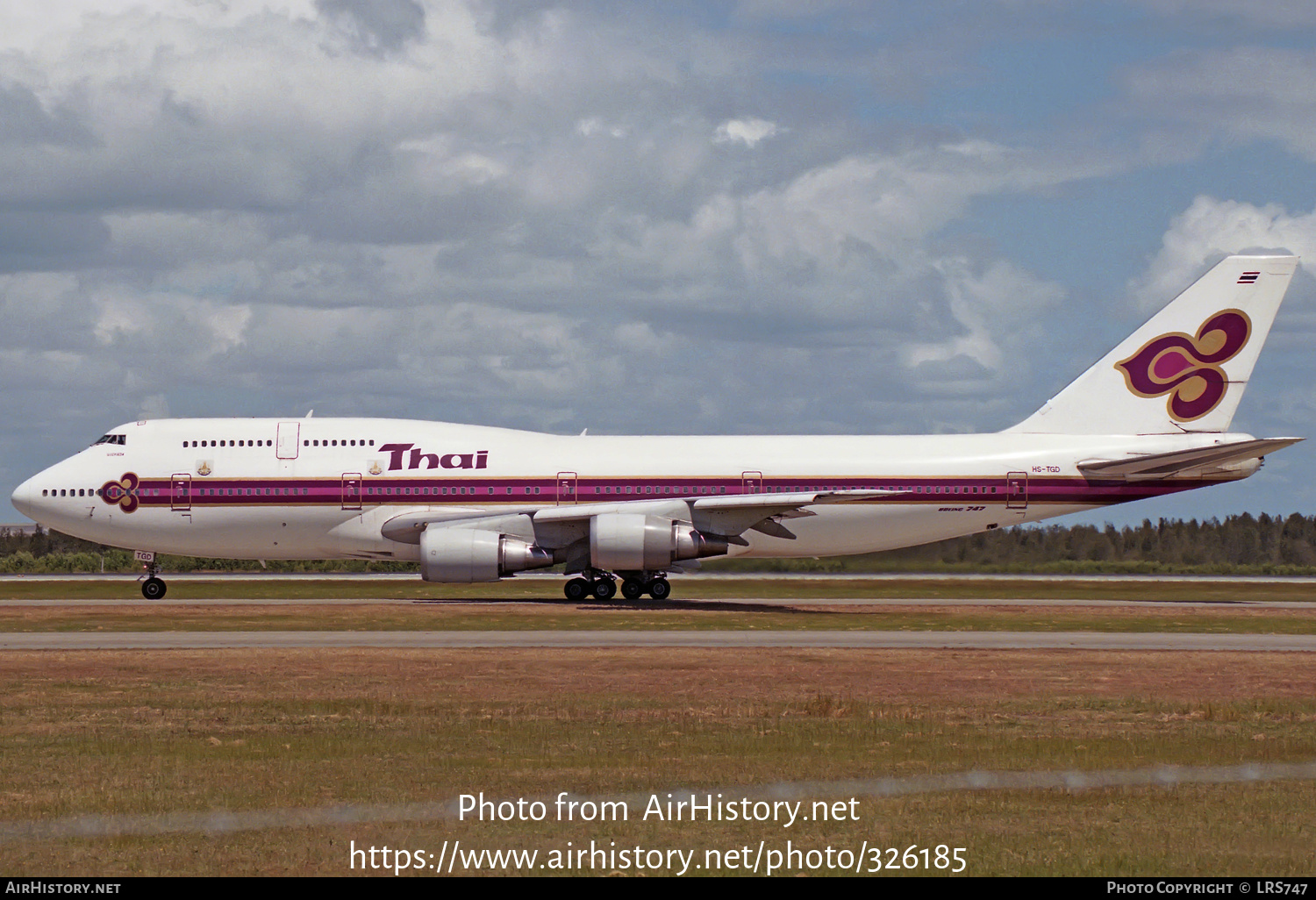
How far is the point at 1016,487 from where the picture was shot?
43.7 metres

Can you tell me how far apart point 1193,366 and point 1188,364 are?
0.18 meters

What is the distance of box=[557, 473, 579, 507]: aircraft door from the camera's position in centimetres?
4331

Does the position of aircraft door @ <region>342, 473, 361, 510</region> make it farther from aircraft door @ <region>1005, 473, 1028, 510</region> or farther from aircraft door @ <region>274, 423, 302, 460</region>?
aircraft door @ <region>1005, 473, 1028, 510</region>

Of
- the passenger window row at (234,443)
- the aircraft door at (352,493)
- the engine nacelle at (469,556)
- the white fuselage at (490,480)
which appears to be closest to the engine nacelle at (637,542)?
the engine nacelle at (469,556)

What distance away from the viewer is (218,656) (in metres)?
25.8

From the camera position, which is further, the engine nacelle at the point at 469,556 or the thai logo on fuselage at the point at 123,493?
the thai logo on fuselage at the point at 123,493

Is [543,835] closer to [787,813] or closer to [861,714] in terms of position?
[787,813]

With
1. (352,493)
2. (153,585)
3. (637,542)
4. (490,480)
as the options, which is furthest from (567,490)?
(153,585)

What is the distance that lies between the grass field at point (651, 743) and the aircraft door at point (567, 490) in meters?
16.8

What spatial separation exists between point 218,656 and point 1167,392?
1273 inches

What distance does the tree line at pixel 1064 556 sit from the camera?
57.8 metres

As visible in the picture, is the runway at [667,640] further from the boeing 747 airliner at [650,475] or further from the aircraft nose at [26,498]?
the aircraft nose at [26,498]

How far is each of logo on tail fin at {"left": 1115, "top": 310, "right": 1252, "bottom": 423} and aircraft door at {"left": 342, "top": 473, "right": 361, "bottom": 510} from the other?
25385mm
